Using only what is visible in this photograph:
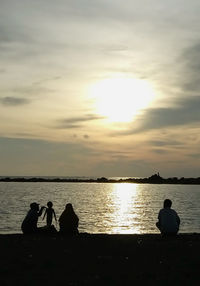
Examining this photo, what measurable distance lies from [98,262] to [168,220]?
19.6ft

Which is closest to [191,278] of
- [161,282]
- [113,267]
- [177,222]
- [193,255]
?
[161,282]

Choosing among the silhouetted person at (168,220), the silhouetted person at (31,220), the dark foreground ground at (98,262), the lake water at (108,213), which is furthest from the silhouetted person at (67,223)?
the lake water at (108,213)

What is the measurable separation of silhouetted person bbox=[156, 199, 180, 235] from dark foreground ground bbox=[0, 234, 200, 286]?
4.29 ft

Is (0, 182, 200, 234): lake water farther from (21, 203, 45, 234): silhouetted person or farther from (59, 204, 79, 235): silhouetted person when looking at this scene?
(59, 204, 79, 235): silhouetted person

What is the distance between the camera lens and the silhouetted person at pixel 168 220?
57.5 feet

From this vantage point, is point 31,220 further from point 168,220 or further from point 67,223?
point 168,220

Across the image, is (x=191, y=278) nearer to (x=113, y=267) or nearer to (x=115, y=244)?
(x=113, y=267)

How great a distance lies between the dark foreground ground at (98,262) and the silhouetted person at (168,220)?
1308mm

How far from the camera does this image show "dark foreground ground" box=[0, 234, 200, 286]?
33.3ft

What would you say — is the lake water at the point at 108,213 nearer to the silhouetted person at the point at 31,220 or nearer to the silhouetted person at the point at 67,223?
the silhouetted person at the point at 31,220

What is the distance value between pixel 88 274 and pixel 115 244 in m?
5.51

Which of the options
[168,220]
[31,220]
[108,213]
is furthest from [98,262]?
[108,213]

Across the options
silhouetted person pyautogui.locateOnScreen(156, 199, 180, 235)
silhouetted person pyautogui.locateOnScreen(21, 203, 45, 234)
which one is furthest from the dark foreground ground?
silhouetted person pyautogui.locateOnScreen(21, 203, 45, 234)

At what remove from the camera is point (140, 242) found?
655 inches
